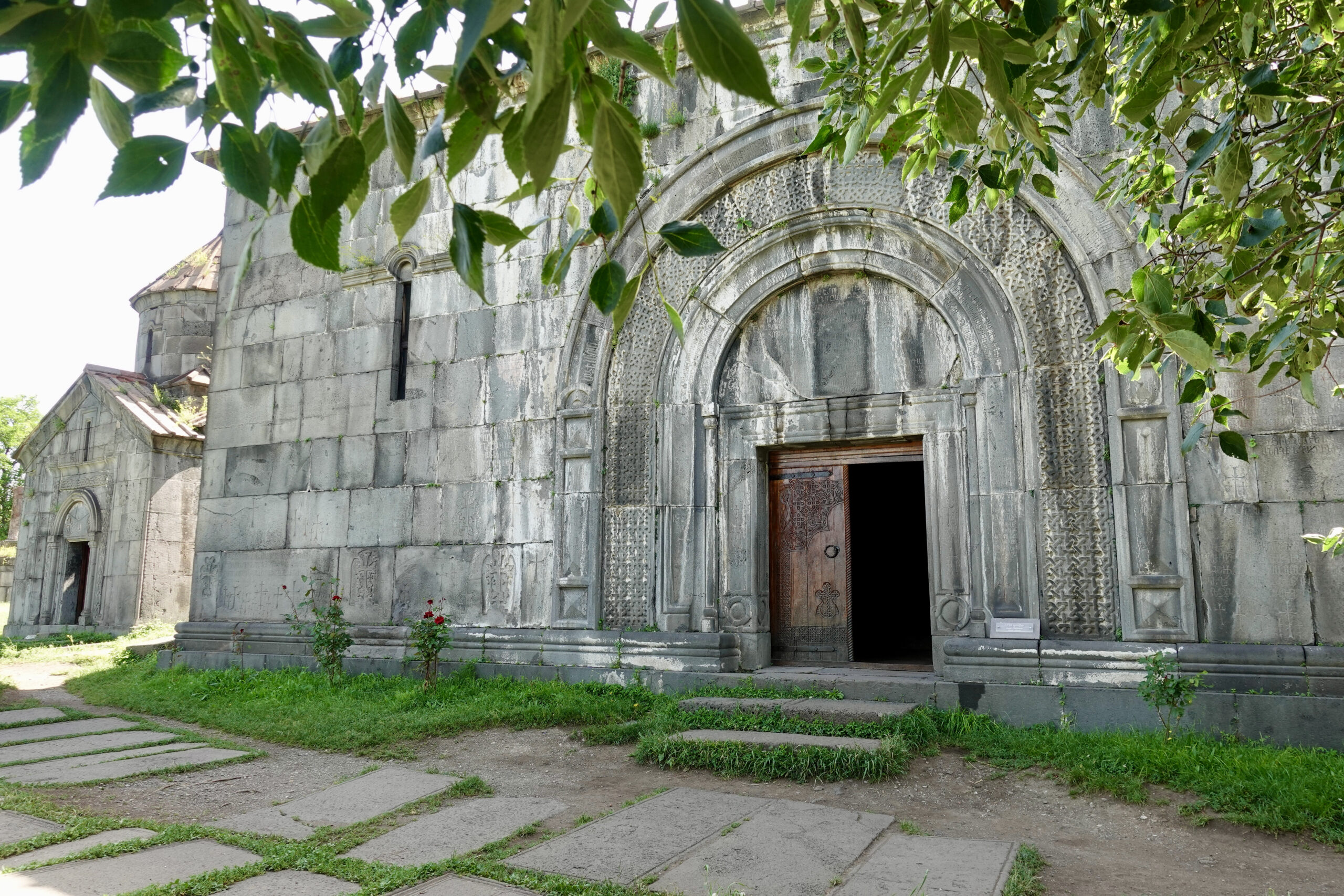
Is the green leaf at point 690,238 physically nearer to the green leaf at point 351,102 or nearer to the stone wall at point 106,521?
the green leaf at point 351,102

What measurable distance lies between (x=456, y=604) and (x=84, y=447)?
12.4 meters

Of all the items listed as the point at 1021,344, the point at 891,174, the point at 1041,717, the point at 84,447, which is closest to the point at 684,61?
the point at 891,174

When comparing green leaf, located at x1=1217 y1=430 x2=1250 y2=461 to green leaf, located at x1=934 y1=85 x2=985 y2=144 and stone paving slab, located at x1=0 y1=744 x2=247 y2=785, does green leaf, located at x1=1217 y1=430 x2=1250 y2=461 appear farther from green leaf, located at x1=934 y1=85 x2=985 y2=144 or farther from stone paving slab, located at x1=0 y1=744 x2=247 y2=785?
stone paving slab, located at x1=0 y1=744 x2=247 y2=785

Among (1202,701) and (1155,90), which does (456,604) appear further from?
(1155,90)

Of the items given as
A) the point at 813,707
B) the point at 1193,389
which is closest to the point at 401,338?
the point at 813,707

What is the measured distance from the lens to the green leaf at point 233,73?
1.16 meters

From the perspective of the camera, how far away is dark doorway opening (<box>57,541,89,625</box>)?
16422mm

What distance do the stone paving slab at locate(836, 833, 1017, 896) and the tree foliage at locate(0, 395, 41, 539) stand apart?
32913 millimetres

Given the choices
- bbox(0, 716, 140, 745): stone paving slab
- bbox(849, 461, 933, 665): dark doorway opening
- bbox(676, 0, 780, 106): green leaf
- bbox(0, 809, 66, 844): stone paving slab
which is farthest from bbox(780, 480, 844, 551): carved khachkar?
bbox(676, 0, 780, 106): green leaf

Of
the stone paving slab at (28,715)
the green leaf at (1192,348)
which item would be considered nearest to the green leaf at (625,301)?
the green leaf at (1192,348)

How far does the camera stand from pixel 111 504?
16.0 m

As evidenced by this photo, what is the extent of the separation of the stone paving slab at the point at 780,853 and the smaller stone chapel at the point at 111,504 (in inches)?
558

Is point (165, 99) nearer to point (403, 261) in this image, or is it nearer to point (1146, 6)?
point (1146, 6)

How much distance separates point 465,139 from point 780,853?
3302 mm
